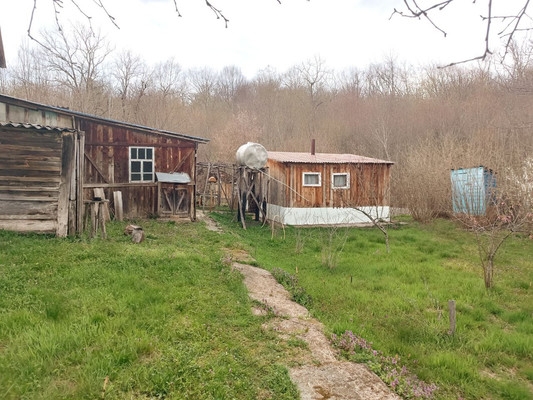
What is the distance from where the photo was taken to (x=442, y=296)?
21.1ft

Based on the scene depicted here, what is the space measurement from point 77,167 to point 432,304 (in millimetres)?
7716

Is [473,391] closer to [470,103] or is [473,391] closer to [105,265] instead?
[105,265]

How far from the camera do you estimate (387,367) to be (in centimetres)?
369

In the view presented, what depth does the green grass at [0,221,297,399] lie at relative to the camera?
2.92 meters

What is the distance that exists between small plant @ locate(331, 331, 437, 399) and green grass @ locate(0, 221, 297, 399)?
72cm

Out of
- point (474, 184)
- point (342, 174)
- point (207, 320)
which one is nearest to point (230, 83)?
point (342, 174)

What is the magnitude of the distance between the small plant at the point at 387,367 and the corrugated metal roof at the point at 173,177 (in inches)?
362

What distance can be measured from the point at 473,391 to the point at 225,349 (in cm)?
261

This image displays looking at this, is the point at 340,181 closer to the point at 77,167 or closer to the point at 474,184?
the point at 474,184

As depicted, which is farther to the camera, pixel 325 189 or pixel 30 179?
pixel 325 189

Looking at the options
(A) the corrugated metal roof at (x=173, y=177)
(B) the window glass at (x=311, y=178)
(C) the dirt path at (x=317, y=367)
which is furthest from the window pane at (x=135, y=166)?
(C) the dirt path at (x=317, y=367)

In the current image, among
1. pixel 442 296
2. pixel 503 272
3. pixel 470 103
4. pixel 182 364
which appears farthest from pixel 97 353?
pixel 470 103

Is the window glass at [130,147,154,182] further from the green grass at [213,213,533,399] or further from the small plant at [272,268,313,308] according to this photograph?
the small plant at [272,268,313,308]

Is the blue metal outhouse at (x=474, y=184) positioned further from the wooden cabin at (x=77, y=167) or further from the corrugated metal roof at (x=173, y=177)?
the wooden cabin at (x=77, y=167)
